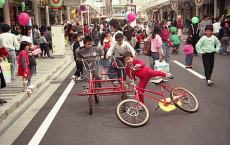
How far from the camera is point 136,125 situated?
685 cm

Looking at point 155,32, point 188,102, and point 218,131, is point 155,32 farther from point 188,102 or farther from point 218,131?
point 218,131

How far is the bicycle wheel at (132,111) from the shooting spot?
6.95 meters

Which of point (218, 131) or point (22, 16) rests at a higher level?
point (22, 16)

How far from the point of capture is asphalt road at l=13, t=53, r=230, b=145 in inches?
241

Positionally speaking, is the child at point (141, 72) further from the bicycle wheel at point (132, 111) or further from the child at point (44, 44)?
the child at point (44, 44)

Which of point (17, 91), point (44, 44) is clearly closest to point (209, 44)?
point (17, 91)

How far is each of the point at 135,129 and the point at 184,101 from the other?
1457 millimetres

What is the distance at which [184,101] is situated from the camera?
777 cm

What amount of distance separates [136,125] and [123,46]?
2.76 m

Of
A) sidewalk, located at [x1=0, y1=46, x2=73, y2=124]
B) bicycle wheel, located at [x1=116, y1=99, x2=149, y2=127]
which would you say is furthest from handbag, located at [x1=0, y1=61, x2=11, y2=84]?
bicycle wheel, located at [x1=116, y1=99, x2=149, y2=127]

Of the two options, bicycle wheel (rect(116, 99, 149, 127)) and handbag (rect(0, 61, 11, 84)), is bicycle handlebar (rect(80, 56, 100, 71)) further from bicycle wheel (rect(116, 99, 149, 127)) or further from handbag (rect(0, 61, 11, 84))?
handbag (rect(0, 61, 11, 84))

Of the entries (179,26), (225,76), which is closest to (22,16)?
(225,76)

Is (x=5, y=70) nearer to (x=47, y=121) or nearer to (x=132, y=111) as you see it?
(x=47, y=121)

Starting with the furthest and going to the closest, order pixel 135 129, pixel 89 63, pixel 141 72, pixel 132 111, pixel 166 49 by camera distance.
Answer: pixel 166 49
pixel 89 63
pixel 141 72
pixel 132 111
pixel 135 129
